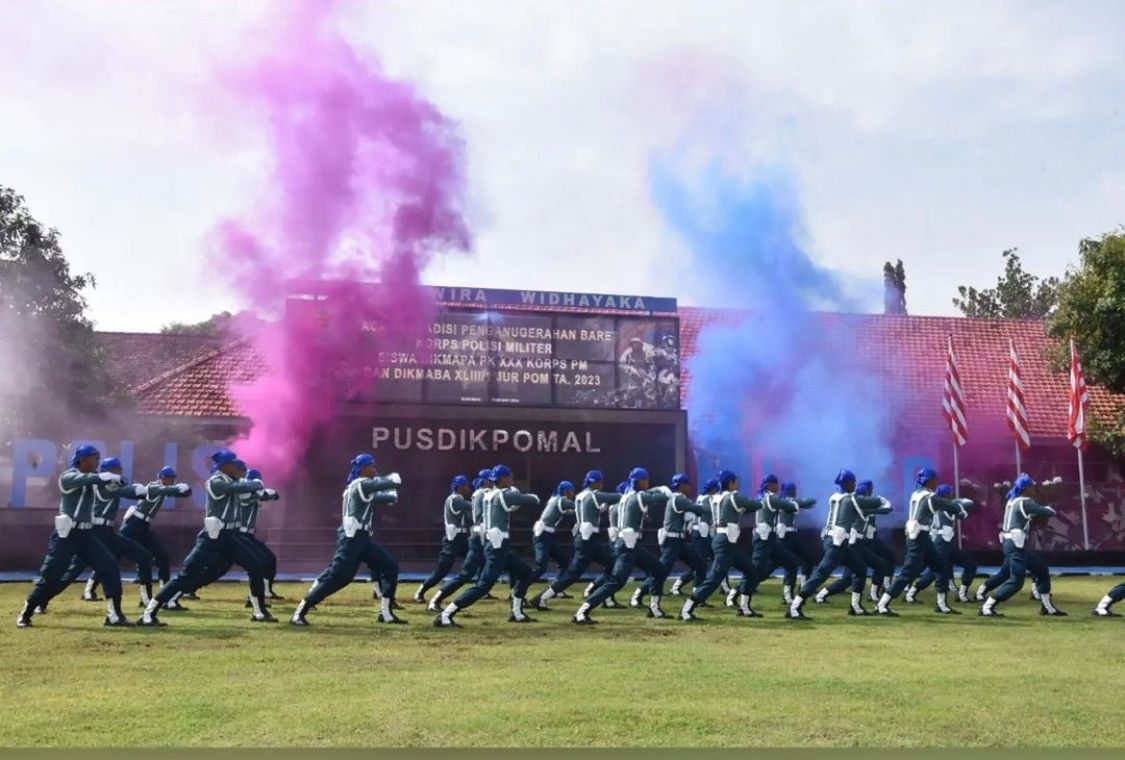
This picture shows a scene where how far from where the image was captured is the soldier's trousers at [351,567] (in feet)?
43.8

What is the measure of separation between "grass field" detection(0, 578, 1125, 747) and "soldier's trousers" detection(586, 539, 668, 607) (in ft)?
1.56

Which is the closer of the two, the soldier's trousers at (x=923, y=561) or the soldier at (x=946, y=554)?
the soldier's trousers at (x=923, y=561)

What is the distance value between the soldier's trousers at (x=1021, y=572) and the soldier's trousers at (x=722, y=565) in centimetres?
357

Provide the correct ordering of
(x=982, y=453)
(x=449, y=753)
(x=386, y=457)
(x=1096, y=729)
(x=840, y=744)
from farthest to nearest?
(x=982, y=453), (x=386, y=457), (x=1096, y=729), (x=840, y=744), (x=449, y=753)

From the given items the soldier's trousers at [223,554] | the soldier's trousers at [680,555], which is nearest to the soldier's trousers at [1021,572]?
the soldier's trousers at [680,555]

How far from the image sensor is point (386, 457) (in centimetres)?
2269

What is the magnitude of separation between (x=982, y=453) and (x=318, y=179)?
1865 cm

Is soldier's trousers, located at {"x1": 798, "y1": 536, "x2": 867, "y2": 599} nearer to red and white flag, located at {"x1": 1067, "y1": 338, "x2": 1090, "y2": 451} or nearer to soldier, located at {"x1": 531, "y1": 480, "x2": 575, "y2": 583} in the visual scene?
soldier, located at {"x1": 531, "y1": 480, "x2": 575, "y2": 583}

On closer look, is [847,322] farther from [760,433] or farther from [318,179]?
[318,179]

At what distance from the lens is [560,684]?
8.73 m

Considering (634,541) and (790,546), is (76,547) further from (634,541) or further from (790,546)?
(790,546)

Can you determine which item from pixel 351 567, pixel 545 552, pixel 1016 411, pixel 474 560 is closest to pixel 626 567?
pixel 474 560

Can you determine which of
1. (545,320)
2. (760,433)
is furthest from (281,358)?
(760,433)

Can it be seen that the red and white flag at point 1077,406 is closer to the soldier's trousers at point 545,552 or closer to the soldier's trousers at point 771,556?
the soldier's trousers at point 771,556
